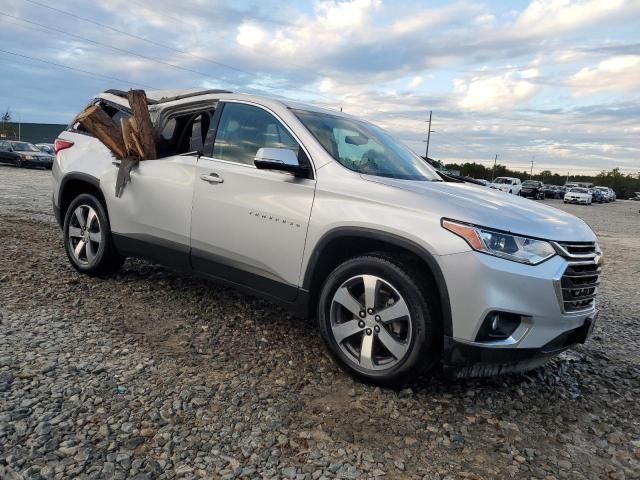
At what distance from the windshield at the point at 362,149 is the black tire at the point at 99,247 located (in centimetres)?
223

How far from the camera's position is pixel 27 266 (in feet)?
17.9

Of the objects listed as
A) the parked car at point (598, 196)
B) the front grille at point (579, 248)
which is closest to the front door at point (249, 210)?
the front grille at point (579, 248)

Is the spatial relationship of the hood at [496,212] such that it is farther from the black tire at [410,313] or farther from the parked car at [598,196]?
the parked car at [598,196]

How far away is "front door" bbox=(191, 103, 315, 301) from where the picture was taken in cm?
358

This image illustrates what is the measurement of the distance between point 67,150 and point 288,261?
3088 millimetres

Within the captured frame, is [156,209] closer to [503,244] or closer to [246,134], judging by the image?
[246,134]

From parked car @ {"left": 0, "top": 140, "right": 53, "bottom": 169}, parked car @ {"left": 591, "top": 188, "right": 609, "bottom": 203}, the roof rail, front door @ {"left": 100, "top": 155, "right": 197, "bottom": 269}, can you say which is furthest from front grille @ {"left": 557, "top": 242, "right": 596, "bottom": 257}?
parked car @ {"left": 591, "top": 188, "right": 609, "bottom": 203}

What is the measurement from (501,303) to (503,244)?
33 centimetres

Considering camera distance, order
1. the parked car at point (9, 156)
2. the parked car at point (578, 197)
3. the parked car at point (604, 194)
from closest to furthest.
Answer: the parked car at point (9, 156), the parked car at point (578, 197), the parked car at point (604, 194)

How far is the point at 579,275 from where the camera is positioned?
3.08 meters

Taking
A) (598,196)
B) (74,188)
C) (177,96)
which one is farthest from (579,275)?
(598,196)

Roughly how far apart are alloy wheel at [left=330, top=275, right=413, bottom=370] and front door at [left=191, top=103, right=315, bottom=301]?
0.41m

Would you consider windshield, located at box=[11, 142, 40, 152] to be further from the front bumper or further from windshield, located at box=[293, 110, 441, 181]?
the front bumper

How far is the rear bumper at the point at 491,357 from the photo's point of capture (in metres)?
2.91
